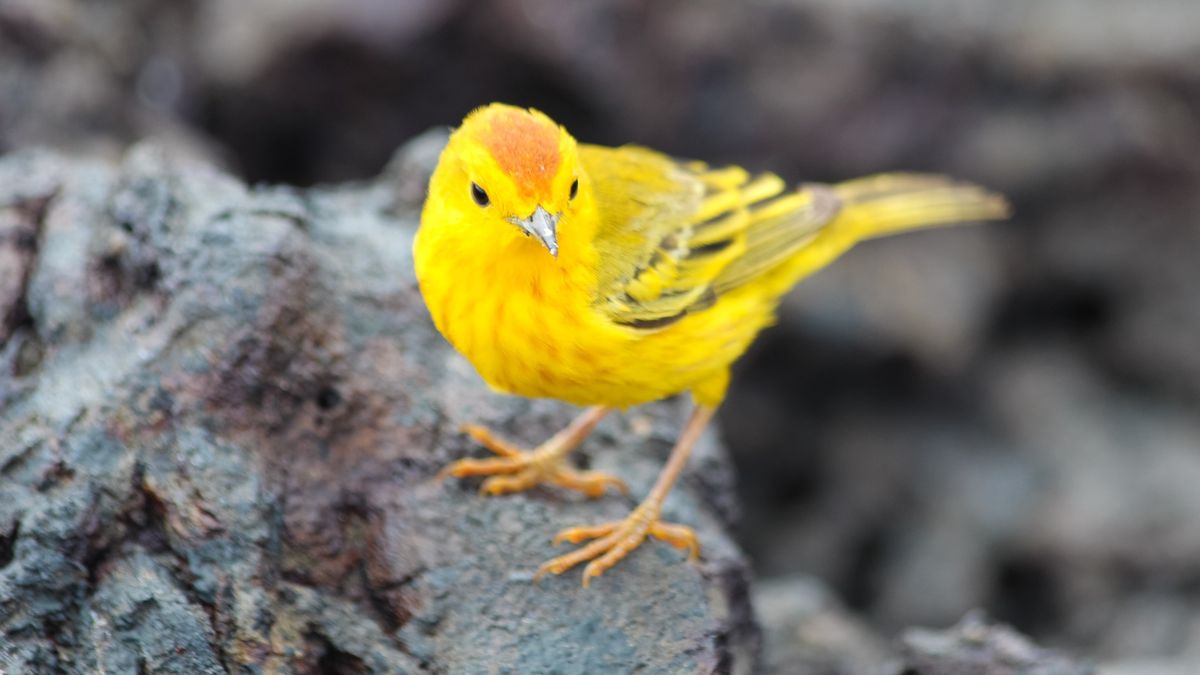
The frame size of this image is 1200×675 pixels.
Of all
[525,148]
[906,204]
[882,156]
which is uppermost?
[882,156]

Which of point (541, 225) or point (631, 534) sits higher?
point (541, 225)

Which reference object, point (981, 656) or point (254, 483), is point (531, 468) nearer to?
point (254, 483)

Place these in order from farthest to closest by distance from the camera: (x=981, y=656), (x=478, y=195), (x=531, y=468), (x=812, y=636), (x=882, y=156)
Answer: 1. (x=882, y=156)
2. (x=812, y=636)
3. (x=531, y=468)
4. (x=981, y=656)
5. (x=478, y=195)

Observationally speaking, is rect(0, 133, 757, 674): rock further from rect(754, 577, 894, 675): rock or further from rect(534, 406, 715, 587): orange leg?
rect(754, 577, 894, 675): rock

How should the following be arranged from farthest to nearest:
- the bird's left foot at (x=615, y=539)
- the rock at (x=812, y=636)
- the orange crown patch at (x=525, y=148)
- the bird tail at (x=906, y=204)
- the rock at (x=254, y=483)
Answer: the bird tail at (x=906, y=204)
the rock at (x=812, y=636)
the bird's left foot at (x=615, y=539)
the orange crown patch at (x=525, y=148)
the rock at (x=254, y=483)

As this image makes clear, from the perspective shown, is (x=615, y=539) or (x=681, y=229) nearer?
(x=615, y=539)

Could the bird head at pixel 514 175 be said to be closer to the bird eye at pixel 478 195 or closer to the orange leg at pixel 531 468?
the bird eye at pixel 478 195

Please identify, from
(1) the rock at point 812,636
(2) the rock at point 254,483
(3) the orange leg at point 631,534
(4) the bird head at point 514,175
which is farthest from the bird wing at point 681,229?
(1) the rock at point 812,636

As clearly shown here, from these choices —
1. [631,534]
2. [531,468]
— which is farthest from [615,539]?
[531,468]

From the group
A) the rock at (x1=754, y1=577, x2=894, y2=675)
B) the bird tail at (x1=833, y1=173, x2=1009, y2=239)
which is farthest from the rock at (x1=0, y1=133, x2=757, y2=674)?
the bird tail at (x1=833, y1=173, x2=1009, y2=239)
